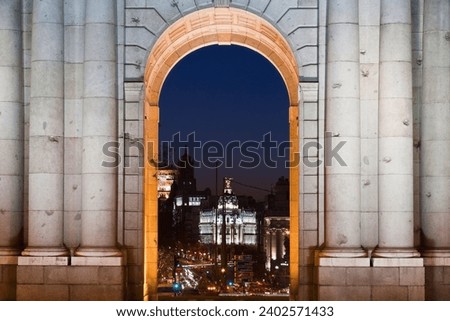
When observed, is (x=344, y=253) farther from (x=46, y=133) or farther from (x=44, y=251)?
(x=46, y=133)

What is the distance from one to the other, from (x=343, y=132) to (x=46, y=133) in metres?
13.4

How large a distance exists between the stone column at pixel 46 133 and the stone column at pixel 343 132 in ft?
39.8

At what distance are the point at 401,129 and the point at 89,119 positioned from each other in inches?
551

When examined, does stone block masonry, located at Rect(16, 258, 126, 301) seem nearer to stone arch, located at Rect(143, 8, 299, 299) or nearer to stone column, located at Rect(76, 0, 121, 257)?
stone column, located at Rect(76, 0, 121, 257)

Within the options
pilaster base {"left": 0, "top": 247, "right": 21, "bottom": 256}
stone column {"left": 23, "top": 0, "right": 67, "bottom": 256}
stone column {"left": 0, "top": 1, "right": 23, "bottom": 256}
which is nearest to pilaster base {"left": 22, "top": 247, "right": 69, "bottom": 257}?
stone column {"left": 23, "top": 0, "right": 67, "bottom": 256}

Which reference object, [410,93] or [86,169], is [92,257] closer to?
[86,169]

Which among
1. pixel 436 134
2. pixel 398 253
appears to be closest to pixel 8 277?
pixel 398 253

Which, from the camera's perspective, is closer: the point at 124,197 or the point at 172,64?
the point at 124,197

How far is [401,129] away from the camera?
40.1m

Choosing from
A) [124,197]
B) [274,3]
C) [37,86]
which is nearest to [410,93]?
[274,3]

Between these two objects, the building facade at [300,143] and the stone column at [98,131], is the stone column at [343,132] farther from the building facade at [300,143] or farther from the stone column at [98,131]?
the stone column at [98,131]

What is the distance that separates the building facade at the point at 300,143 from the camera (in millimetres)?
39875

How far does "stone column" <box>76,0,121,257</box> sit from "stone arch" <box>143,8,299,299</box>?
8.53 ft

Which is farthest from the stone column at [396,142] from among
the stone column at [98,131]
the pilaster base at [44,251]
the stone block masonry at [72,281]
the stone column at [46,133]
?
the stone column at [46,133]
